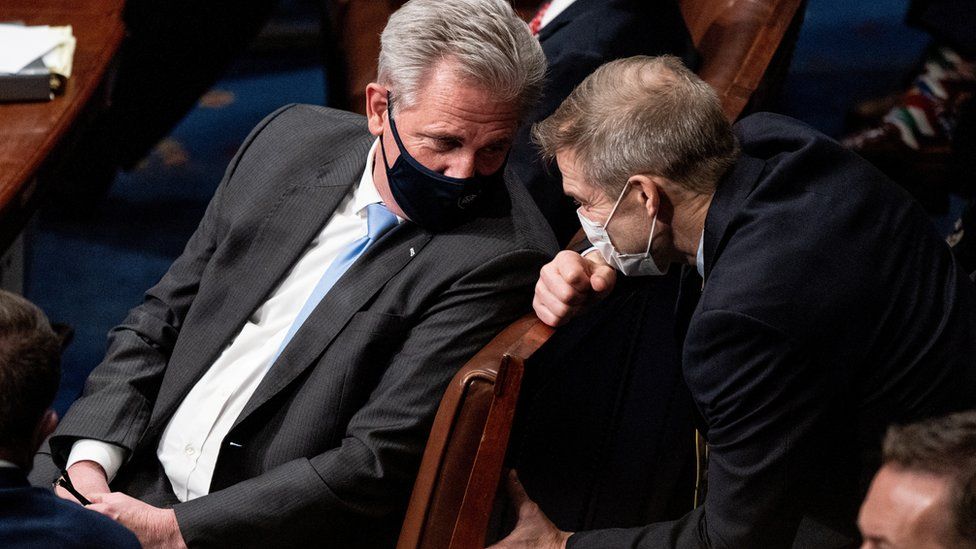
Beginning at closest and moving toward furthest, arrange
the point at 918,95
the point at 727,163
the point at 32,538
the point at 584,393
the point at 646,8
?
the point at 32,538, the point at 727,163, the point at 584,393, the point at 646,8, the point at 918,95

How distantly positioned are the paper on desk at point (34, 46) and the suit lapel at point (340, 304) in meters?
1.08

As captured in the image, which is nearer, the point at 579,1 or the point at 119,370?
the point at 119,370

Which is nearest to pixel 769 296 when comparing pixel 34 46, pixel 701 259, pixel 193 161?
pixel 701 259

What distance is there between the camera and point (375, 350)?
192 centimetres

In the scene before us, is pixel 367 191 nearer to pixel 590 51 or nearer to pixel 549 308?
pixel 549 308

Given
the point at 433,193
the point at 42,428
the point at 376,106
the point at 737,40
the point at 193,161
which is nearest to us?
the point at 42,428

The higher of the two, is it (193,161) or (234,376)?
(234,376)

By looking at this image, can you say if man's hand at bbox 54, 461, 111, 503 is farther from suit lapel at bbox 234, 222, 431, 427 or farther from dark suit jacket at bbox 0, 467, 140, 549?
dark suit jacket at bbox 0, 467, 140, 549

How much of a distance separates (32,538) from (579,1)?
1.99 m

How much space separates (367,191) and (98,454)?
0.66 metres

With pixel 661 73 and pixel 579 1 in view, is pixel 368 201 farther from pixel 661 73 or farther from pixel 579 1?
pixel 579 1

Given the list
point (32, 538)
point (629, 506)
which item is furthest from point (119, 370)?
point (629, 506)

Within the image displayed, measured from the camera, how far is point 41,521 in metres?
1.36

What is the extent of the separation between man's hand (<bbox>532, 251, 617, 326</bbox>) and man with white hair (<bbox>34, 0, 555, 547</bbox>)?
0.12m
